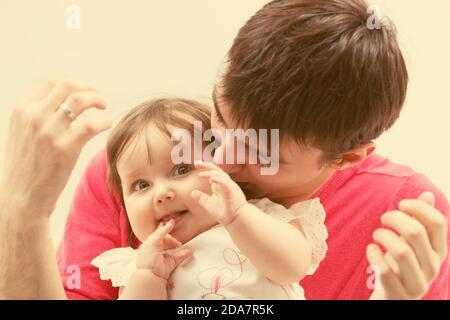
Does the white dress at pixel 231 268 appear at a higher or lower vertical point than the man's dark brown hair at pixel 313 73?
lower

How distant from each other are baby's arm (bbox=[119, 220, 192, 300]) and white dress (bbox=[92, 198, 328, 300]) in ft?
0.04

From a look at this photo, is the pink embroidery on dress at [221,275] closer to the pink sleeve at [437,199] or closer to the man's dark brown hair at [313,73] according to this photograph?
the man's dark brown hair at [313,73]

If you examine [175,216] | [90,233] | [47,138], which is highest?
[47,138]

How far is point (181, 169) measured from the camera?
802mm

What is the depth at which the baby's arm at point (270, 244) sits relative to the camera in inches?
27.0

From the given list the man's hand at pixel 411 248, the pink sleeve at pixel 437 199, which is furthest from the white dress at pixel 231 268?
the pink sleeve at pixel 437 199

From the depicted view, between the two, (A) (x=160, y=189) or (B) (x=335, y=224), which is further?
(B) (x=335, y=224)

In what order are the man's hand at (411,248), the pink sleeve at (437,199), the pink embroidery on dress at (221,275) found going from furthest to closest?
the pink sleeve at (437,199)
the pink embroidery on dress at (221,275)
the man's hand at (411,248)

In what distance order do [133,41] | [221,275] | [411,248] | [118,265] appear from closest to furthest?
Answer: [411,248] < [221,275] < [118,265] < [133,41]

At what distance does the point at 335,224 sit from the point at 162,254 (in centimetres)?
35

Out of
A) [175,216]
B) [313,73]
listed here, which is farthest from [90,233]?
[313,73]

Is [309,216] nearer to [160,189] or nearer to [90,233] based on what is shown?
[160,189]
